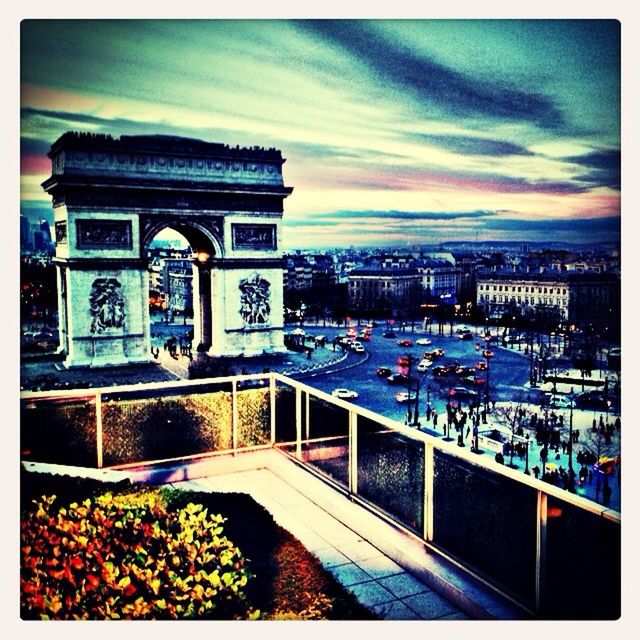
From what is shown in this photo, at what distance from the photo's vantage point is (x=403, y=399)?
10125 millimetres

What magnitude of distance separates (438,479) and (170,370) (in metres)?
4.84

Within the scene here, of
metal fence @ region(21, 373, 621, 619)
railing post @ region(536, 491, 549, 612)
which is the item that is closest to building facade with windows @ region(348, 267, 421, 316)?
metal fence @ region(21, 373, 621, 619)

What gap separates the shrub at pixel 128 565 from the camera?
3568 millimetres

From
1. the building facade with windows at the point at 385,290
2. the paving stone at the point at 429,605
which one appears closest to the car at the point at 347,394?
the building facade with windows at the point at 385,290

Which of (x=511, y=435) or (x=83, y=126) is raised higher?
(x=83, y=126)

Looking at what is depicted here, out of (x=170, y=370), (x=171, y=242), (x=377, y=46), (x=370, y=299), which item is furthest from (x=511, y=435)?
(x=171, y=242)

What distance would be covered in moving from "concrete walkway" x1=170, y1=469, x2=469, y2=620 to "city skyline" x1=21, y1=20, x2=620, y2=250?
2.02 m

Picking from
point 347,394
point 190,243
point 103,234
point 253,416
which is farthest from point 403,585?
point 190,243

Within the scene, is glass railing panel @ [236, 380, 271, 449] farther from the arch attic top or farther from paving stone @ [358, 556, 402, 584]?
the arch attic top

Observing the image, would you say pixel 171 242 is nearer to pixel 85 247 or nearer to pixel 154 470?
pixel 85 247

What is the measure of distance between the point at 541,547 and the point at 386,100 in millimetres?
2604

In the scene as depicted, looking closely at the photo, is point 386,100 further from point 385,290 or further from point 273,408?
point 385,290

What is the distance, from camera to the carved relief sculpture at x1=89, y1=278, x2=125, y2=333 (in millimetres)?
9911
